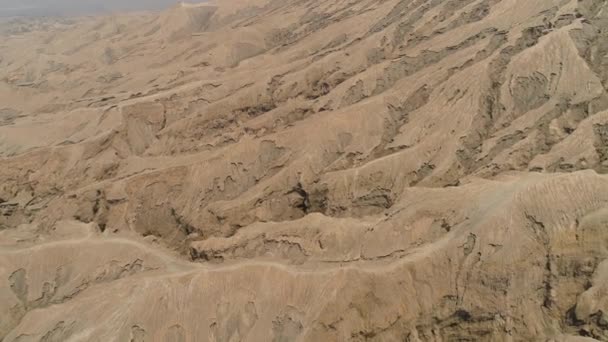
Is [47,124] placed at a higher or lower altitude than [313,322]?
higher

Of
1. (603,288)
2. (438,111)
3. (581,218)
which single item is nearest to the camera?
(603,288)

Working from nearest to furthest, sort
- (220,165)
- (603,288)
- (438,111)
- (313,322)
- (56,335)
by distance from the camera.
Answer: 1. (603,288)
2. (313,322)
3. (56,335)
4. (438,111)
5. (220,165)

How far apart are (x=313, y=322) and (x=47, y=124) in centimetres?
5540

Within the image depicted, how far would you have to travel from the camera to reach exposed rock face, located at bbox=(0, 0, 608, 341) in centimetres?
2988

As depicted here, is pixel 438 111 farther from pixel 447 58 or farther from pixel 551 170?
pixel 551 170

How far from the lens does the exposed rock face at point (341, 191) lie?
29875mm

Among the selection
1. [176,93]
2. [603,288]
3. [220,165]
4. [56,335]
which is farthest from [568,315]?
[176,93]

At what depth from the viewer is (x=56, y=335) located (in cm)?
3331

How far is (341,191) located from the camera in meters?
47.8

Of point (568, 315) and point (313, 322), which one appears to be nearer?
point (568, 315)

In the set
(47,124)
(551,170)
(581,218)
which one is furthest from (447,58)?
(47,124)

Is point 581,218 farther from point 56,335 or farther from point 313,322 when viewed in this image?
point 56,335

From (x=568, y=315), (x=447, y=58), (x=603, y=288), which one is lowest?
(x=568, y=315)

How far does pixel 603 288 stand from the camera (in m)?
26.1
